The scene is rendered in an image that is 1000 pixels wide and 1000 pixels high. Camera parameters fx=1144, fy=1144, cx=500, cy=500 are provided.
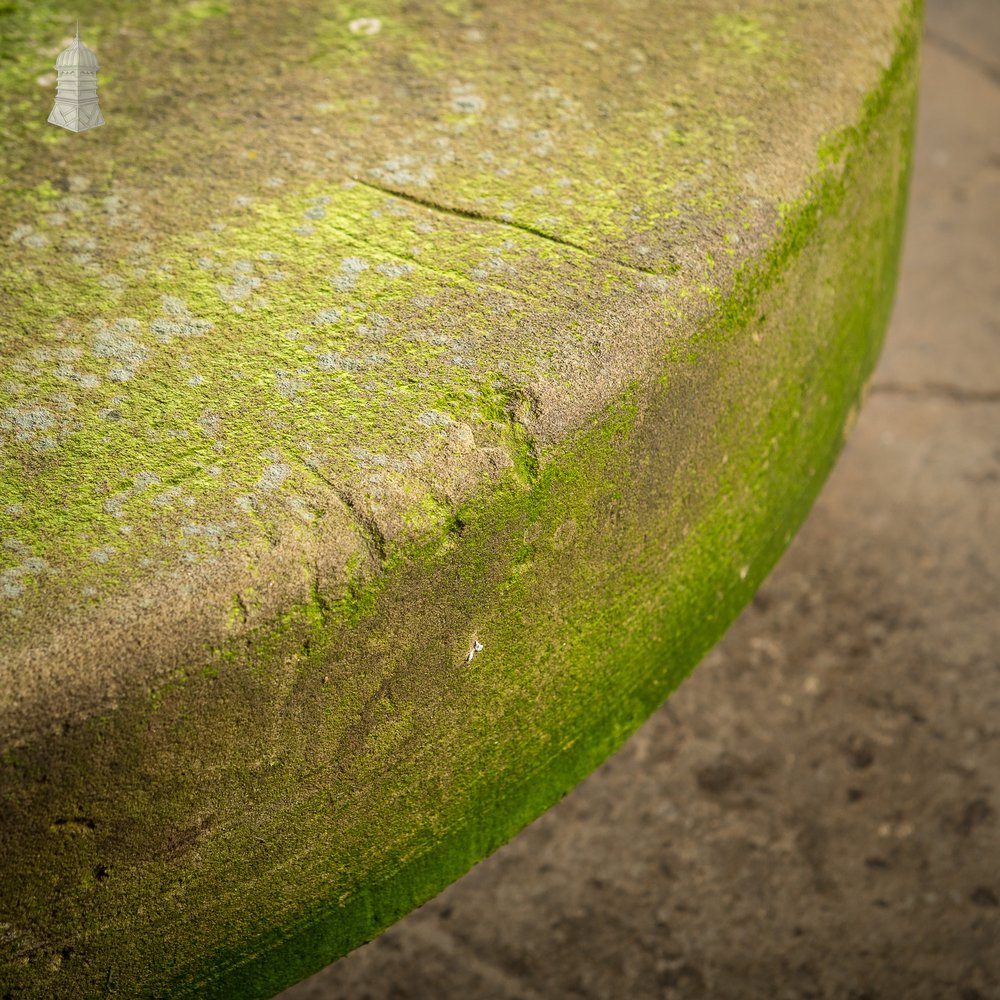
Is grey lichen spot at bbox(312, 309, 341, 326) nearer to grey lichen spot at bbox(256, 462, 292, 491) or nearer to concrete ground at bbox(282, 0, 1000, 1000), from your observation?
grey lichen spot at bbox(256, 462, 292, 491)

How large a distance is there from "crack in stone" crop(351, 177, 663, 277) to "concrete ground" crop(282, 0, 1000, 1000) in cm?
76

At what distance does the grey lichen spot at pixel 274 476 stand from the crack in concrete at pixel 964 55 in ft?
8.88

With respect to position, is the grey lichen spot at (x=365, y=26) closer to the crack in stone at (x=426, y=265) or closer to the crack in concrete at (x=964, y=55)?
the crack in stone at (x=426, y=265)

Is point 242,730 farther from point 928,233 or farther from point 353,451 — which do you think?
point 928,233

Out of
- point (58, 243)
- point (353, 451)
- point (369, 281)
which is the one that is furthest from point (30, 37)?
point (353, 451)

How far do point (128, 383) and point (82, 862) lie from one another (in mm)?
347

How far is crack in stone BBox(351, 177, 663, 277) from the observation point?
37.8 inches

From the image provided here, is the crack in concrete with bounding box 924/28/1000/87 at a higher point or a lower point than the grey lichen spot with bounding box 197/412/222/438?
lower

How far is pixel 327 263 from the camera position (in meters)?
0.97

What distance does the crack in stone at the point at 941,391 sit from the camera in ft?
6.66

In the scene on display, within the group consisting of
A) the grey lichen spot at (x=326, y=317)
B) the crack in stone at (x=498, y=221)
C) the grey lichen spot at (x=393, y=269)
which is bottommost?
the grey lichen spot at (x=326, y=317)

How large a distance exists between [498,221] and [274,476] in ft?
1.14

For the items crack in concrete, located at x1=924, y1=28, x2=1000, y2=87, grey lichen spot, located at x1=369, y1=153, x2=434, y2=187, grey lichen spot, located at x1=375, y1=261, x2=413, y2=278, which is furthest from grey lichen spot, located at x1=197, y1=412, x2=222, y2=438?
crack in concrete, located at x1=924, y1=28, x2=1000, y2=87

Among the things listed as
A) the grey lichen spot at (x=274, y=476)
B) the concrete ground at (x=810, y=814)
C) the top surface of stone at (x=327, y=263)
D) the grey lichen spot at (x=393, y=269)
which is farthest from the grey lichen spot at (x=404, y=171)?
the concrete ground at (x=810, y=814)
